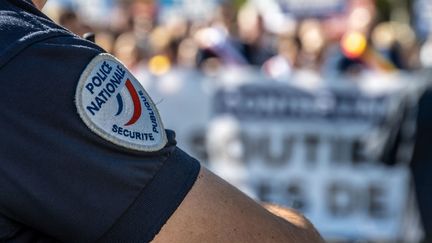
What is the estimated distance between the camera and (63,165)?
59.2 inches

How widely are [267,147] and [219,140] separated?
387 mm

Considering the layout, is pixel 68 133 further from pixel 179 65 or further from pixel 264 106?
pixel 179 65

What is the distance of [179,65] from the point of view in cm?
902

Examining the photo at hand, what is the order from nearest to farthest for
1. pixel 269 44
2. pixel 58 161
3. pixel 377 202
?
1. pixel 58 161
2. pixel 377 202
3. pixel 269 44

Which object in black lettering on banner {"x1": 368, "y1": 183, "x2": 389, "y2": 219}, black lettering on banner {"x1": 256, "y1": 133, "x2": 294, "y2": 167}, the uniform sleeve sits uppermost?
the uniform sleeve

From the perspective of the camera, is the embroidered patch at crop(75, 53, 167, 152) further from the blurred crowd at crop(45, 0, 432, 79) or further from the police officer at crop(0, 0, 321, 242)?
the blurred crowd at crop(45, 0, 432, 79)

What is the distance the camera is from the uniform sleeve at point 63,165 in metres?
1.48

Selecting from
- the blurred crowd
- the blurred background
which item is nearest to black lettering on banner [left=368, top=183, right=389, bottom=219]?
the blurred background

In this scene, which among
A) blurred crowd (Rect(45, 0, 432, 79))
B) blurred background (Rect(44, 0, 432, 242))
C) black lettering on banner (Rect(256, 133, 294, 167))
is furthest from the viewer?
blurred crowd (Rect(45, 0, 432, 79))

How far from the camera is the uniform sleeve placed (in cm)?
148

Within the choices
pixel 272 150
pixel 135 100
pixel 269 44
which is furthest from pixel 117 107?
pixel 269 44

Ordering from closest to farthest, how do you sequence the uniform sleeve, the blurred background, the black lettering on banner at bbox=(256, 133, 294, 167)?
1. the uniform sleeve
2. the blurred background
3. the black lettering on banner at bbox=(256, 133, 294, 167)

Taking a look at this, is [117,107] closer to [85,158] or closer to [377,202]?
[85,158]

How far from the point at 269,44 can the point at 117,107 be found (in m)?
8.37
